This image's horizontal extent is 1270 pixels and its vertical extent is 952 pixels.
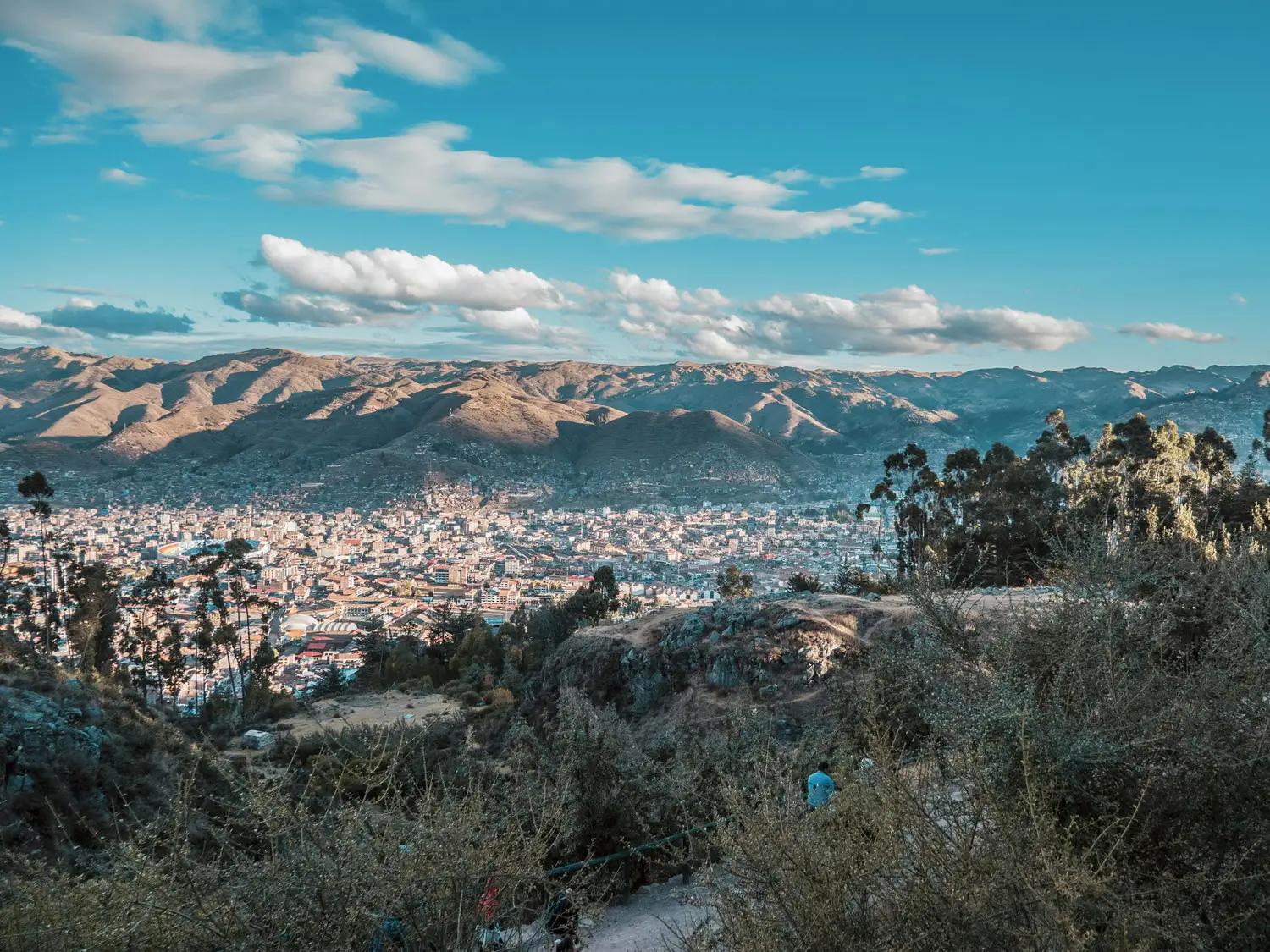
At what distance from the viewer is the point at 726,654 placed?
67.0 feet

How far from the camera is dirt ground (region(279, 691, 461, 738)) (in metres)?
27.2

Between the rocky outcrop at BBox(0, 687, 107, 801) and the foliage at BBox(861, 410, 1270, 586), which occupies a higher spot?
the foliage at BBox(861, 410, 1270, 586)

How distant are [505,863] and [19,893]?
304cm

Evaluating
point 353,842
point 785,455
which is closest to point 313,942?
point 353,842

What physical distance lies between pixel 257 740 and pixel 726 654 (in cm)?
1541

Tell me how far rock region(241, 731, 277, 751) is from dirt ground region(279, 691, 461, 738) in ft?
3.21

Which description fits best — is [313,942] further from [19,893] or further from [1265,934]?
[1265,934]

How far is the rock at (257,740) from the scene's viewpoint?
23.6 meters

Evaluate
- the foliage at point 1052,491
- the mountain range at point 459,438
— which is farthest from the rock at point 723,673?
the mountain range at point 459,438

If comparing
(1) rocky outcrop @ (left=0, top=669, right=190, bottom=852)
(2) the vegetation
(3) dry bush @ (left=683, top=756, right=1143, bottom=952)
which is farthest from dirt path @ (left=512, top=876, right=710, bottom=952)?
(1) rocky outcrop @ (left=0, top=669, right=190, bottom=852)

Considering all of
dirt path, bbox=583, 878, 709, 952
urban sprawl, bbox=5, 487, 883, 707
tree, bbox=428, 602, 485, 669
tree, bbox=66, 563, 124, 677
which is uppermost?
dirt path, bbox=583, 878, 709, 952

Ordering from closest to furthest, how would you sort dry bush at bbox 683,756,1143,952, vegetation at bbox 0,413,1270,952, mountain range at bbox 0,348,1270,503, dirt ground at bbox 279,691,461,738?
1. dry bush at bbox 683,756,1143,952
2. vegetation at bbox 0,413,1270,952
3. dirt ground at bbox 279,691,461,738
4. mountain range at bbox 0,348,1270,503

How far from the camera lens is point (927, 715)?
7008 millimetres

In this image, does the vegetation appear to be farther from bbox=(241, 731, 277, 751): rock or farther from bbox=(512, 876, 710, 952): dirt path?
bbox=(241, 731, 277, 751): rock
